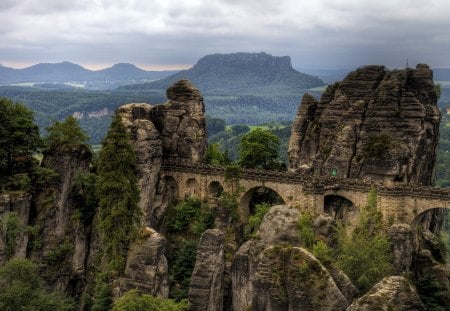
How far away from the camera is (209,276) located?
48.4 meters

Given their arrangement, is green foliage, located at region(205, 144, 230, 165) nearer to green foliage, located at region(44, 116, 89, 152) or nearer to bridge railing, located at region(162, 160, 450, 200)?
bridge railing, located at region(162, 160, 450, 200)

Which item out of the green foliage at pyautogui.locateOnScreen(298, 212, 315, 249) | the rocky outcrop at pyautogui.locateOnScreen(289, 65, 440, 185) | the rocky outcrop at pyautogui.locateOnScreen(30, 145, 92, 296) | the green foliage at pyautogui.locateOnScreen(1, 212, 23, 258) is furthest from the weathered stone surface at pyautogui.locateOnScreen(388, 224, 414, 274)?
the green foliage at pyautogui.locateOnScreen(1, 212, 23, 258)

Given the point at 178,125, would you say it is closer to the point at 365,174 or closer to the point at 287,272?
the point at 365,174

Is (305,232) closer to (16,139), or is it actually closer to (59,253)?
(59,253)

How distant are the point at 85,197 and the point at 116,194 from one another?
746cm

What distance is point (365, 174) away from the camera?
60.8 m

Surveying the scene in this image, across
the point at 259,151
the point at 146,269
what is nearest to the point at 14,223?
the point at 146,269

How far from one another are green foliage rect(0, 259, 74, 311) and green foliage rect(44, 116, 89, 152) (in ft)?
57.7

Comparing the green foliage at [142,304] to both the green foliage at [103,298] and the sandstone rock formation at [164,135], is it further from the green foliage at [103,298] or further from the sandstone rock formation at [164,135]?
the sandstone rock formation at [164,135]

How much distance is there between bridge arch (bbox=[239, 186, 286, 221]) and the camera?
211ft

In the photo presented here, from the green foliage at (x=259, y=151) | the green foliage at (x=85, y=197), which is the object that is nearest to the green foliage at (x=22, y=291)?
the green foliage at (x=85, y=197)

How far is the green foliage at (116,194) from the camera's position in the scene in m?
56.2

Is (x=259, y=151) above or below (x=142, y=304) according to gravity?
above

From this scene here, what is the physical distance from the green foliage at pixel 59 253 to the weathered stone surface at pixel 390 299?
37932mm
